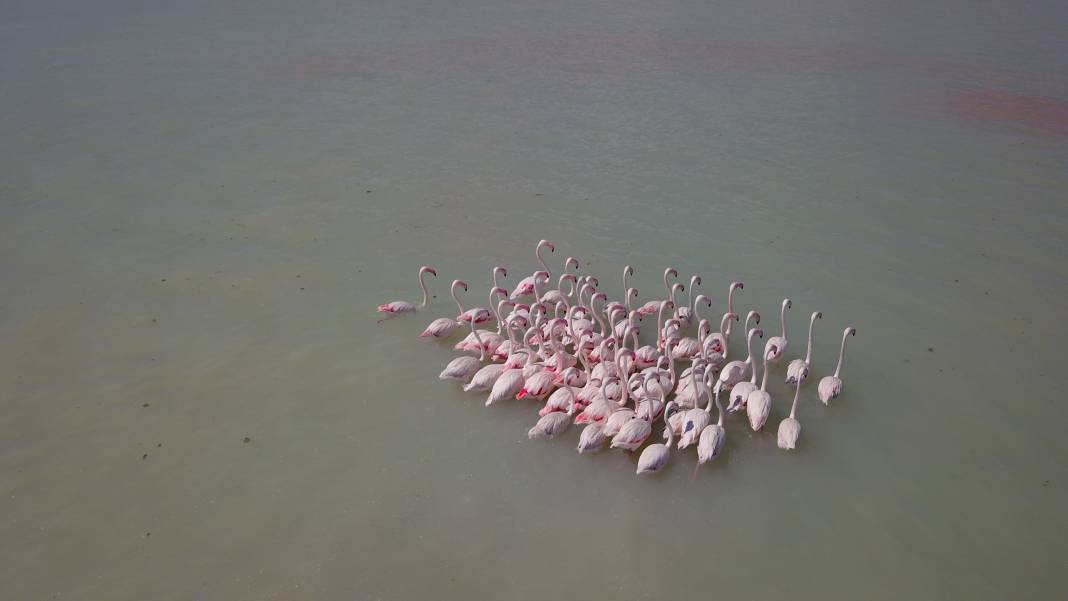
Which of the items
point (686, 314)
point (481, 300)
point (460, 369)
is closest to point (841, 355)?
point (686, 314)

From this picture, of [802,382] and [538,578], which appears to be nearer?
[538,578]

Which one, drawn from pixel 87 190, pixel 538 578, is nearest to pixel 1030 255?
pixel 538 578

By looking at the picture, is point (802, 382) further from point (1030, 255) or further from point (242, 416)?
point (242, 416)

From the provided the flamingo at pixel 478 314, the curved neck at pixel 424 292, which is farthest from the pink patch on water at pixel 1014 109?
the curved neck at pixel 424 292

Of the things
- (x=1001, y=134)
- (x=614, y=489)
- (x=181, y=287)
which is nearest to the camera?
(x=614, y=489)

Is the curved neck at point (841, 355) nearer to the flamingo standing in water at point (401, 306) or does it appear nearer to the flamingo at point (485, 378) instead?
the flamingo at point (485, 378)

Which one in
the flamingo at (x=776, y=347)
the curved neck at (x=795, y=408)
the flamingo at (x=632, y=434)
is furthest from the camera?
the flamingo at (x=776, y=347)
